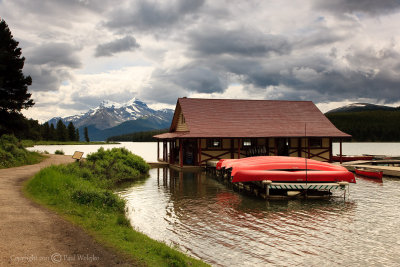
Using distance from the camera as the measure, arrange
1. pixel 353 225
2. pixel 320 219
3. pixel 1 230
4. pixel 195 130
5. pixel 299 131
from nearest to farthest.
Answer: pixel 1 230, pixel 353 225, pixel 320 219, pixel 195 130, pixel 299 131

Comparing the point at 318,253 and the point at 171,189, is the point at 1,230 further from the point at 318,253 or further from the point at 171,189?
the point at 171,189

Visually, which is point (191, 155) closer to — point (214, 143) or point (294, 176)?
point (214, 143)

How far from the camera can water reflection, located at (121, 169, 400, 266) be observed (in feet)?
30.2

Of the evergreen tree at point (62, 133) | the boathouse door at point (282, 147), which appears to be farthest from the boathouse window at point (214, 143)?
the evergreen tree at point (62, 133)

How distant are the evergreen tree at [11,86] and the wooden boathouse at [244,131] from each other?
13771 millimetres

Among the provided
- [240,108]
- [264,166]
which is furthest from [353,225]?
[240,108]

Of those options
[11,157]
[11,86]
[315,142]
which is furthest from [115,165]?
[315,142]

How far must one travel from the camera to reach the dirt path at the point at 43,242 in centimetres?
688

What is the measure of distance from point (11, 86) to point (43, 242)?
85.9ft

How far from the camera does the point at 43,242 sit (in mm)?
7879

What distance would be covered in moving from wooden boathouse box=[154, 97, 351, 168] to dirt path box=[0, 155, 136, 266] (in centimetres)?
2034

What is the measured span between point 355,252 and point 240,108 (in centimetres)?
2823

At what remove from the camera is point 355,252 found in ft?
31.2

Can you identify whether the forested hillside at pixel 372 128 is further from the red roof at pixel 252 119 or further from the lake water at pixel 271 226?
the lake water at pixel 271 226
